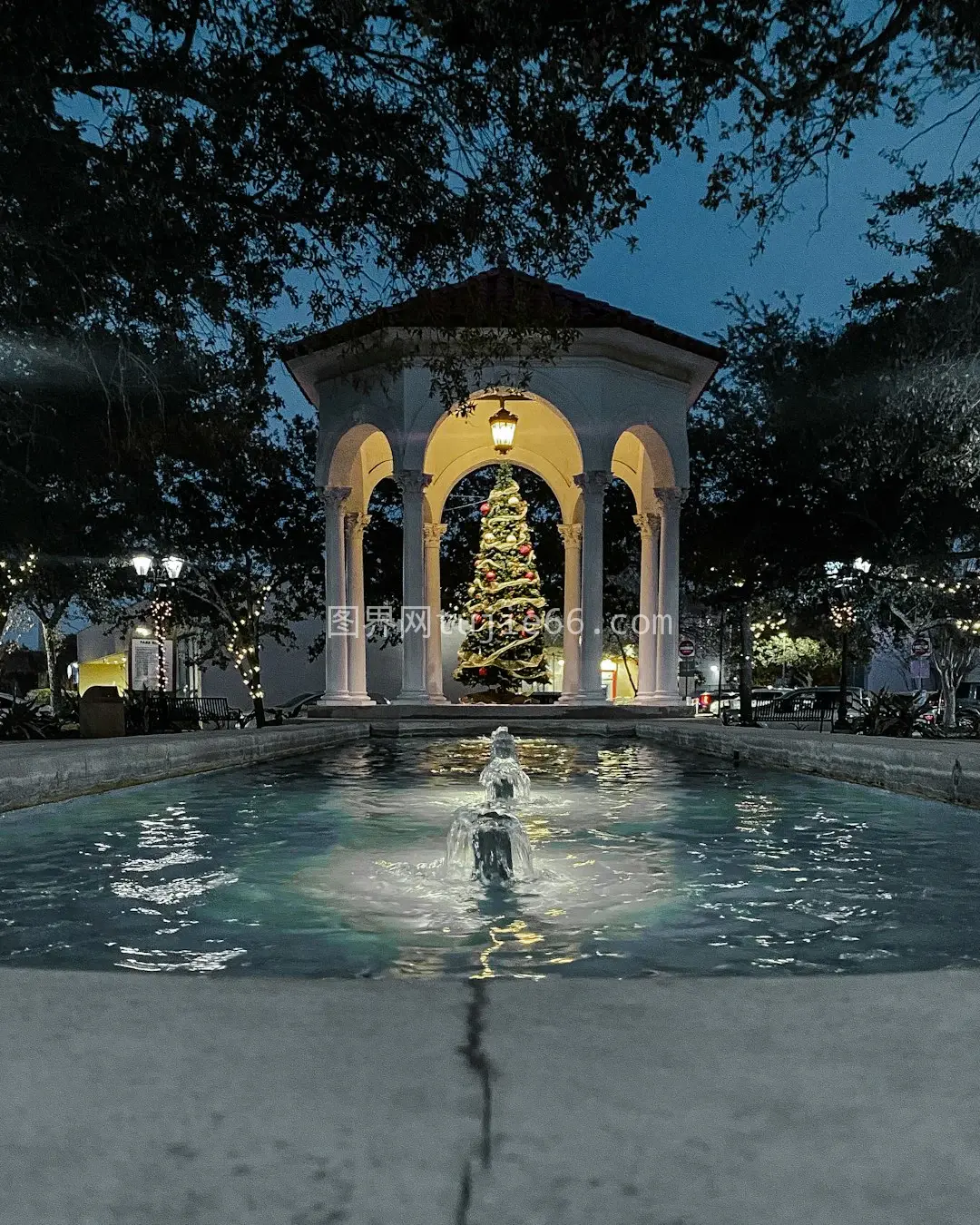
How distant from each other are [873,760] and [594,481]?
13.3 m

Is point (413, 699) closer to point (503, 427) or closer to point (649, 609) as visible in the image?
point (503, 427)

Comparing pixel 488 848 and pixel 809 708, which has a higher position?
pixel 488 848

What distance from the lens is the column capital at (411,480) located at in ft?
73.6

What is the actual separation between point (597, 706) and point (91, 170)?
1496 centimetres

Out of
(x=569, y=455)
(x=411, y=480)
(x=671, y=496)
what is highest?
(x=569, y=455)

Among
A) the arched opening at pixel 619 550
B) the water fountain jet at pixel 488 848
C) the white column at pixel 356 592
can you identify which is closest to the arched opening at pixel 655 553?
the arched opening at pixel 619 550

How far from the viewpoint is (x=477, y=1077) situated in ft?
6.46

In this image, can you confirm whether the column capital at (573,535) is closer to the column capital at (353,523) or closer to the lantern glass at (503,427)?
the column capital at (353,523)

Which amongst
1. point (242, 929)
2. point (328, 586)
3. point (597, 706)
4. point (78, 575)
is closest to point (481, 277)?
point (328, 586)

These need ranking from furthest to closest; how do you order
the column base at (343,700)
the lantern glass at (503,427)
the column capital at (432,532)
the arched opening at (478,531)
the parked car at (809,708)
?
the arched opening at (478,531) → the parked car at (809,708) → the column capital at (432,532) → the column base at (343,700) → the lantern glass at (503,427)

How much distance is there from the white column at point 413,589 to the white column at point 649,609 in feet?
16.2

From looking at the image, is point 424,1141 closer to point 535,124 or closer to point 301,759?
point 535,124

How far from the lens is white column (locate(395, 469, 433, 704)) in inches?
885

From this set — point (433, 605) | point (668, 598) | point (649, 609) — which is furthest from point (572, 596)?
point (433, 605)
